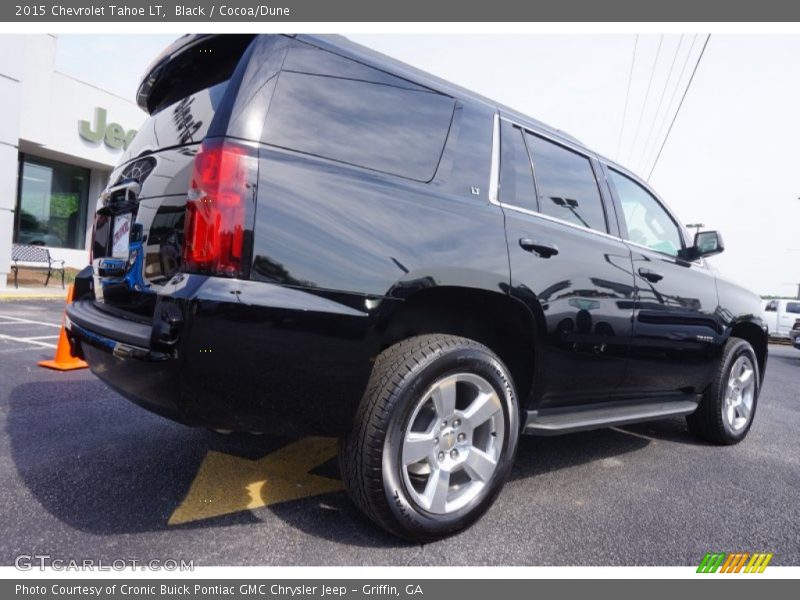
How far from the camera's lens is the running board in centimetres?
259

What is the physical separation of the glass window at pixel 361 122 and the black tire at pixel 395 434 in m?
0.73

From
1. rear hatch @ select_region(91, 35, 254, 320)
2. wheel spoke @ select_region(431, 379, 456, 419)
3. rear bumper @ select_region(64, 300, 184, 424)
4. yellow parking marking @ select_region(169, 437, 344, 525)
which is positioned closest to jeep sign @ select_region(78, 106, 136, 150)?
rear hatch @ select_region(91, 35, 254, 320)

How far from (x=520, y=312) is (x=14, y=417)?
3.13 metres

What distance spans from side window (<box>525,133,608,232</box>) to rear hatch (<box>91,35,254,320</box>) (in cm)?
156

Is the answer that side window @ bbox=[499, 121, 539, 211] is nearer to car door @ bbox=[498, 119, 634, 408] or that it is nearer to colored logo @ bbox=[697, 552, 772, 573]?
car door @ bbox=[498, 119, 634, 408]

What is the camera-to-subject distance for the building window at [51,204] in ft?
48.0

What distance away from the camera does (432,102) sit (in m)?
2.40

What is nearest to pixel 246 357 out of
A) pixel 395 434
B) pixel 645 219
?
pixel 395 434

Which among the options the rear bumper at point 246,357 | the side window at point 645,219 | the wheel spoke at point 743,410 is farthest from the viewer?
the wheel spoke at point 743,410

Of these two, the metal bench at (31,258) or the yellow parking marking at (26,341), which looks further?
the metal bench at (31,258)

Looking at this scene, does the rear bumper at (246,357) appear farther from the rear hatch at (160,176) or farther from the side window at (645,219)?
the side window at (645,219)

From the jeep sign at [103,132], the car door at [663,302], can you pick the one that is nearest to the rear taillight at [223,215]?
the car door at [663,302]

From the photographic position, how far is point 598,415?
9.53 ft
